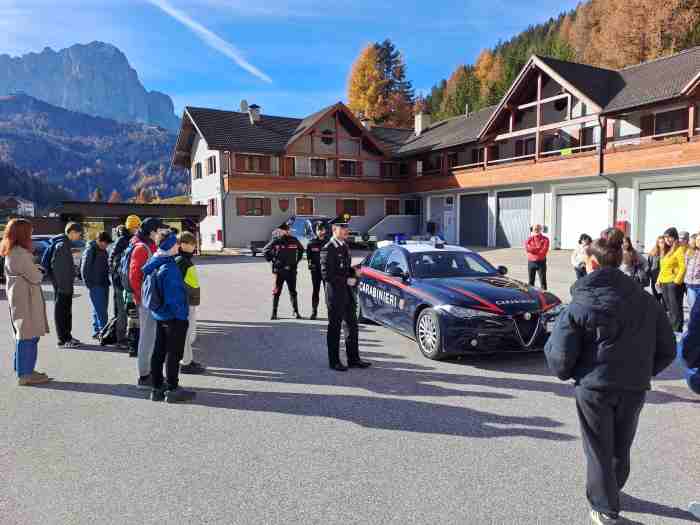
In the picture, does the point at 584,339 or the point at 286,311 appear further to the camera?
the point at 286,311

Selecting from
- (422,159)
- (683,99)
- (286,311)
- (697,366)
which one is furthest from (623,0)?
(697,366)

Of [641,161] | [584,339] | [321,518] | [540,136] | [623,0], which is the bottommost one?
[321,518]

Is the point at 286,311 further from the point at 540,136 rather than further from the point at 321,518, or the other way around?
the point at 540,136

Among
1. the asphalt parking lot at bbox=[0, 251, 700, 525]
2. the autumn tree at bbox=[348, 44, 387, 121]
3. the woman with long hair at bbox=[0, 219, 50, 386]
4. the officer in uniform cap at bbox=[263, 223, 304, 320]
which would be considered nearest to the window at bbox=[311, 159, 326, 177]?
the autumn tree at bbox=[348, 44, 387, 121]

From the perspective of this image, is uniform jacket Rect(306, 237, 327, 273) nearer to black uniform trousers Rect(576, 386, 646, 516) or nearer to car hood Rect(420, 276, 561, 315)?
car hood Rect(420, 276, 561, 315)

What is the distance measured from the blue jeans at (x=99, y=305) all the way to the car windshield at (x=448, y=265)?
4.61 meters

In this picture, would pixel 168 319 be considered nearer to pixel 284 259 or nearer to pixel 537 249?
pixel 284 259

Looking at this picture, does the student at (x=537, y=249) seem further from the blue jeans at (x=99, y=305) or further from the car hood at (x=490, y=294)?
the blue jeans at (x=99, y=305)

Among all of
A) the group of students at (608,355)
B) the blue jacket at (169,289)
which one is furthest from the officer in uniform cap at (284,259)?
the group of students at (608,355)

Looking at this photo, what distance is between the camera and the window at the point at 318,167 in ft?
118

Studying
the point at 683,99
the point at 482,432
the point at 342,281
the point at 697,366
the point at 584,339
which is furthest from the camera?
the point at 683,99

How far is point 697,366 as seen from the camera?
3273mm

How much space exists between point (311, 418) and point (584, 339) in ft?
8.44

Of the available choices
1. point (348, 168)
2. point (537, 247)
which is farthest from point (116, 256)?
point (348, 168)
